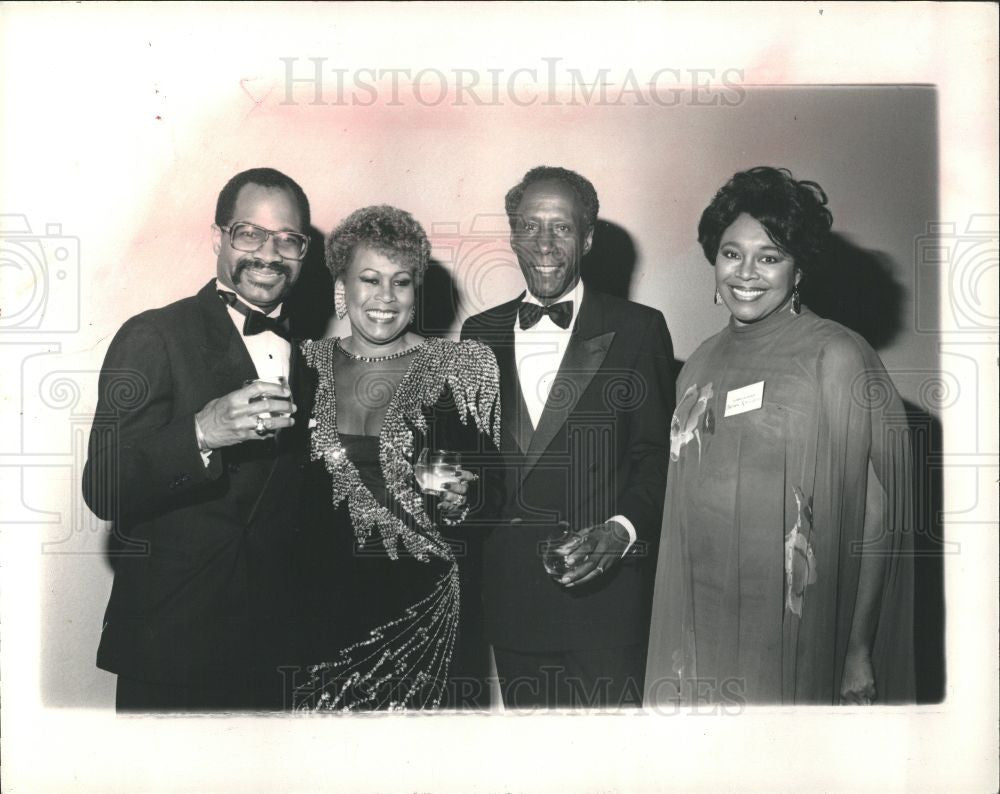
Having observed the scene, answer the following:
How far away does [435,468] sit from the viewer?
113 inches

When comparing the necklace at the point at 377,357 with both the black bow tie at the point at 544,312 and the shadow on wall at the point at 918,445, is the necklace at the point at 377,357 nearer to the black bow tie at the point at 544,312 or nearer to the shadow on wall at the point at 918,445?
the black bow tie at the point at 544,312

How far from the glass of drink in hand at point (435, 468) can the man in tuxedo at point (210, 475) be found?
328mm

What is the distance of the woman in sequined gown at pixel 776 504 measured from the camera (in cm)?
285

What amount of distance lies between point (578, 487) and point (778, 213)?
3.11 feet

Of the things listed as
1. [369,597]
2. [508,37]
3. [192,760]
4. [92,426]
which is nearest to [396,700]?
[369,597]

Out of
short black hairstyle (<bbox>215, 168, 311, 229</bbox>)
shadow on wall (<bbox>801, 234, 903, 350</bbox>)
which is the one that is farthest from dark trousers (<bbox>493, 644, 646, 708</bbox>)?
short black hairstyle (<bbox>215, 168, 311, 229</bbox>)

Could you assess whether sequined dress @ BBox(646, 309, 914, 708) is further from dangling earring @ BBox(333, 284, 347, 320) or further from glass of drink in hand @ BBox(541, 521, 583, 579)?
dangling earring @ BBox(333, 284, 347, 320)

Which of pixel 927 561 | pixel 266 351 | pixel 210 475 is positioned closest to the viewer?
pixel 210 475

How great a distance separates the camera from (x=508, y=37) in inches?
121

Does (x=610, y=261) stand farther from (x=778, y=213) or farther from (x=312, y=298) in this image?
(x=312, y=298)

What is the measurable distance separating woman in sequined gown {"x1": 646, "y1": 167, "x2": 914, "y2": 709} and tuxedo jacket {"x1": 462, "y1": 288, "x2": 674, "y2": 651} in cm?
7

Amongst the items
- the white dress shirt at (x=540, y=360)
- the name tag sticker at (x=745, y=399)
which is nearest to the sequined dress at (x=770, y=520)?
the name tag sticker at (x=745, y=399)

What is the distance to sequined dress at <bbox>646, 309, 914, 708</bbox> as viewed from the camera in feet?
9.36

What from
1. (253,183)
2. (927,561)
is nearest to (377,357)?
(253,183)
